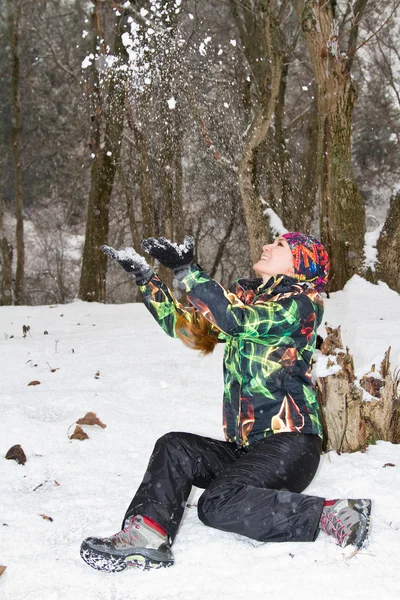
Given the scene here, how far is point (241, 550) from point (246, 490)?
0.21 metres

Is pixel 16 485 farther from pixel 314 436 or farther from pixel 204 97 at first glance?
pixel 204 97

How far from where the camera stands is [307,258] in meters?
2.53

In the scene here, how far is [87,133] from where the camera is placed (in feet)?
45.8

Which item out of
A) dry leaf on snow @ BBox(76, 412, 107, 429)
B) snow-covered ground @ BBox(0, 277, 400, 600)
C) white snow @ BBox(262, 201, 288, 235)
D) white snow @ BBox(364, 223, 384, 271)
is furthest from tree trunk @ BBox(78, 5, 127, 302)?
dry leaf on snow @ BBox(76, 412, 107, 429)

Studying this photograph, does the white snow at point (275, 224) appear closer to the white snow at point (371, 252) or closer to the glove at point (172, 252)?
the white snow at point (371, 252)

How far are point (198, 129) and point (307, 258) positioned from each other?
10501 mm

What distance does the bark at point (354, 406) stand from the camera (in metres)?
2.86

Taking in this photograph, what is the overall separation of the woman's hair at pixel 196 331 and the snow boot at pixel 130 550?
0.94 meters

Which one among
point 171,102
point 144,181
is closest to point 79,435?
point 144,181

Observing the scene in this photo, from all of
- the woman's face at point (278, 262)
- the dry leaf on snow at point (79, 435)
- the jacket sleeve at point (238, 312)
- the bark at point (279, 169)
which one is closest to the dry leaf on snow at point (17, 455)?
the dry leaf on snow at point (79, 435)

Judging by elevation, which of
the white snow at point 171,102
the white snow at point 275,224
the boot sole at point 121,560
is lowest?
the boot sole at point 121,560

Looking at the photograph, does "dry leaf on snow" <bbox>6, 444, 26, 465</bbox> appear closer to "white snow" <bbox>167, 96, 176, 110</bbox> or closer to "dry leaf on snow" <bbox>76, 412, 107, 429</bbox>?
"dry leaf on snow" <bbox>76, 412, 107, 429</bbox>

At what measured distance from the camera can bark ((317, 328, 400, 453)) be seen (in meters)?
2.86

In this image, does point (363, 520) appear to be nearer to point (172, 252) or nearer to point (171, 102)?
point (172, 252)
